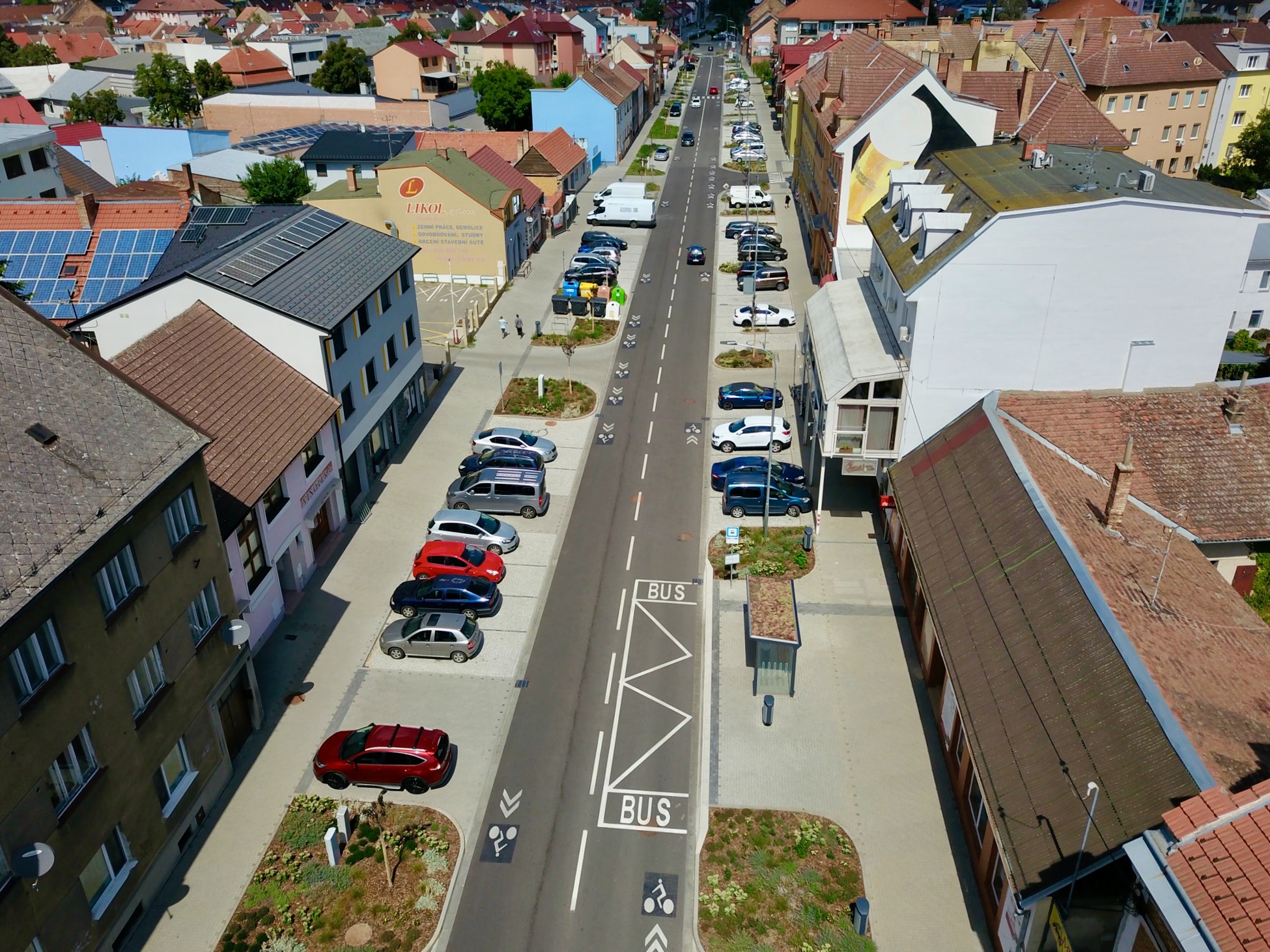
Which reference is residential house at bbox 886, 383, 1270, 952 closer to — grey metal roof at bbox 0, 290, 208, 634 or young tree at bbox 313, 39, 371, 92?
grey metal roof at bbox 0, 290, 208, 634

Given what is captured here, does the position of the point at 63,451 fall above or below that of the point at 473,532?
above

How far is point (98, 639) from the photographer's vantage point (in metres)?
20.9

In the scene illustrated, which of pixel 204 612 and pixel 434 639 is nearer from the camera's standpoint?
pixel 204 612

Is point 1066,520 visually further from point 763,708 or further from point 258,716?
point 258,716

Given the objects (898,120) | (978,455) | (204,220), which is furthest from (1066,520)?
(204,220)

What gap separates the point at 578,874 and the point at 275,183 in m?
66.7

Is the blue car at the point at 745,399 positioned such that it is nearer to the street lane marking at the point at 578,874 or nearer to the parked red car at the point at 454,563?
the parked red car at the point at 454,563

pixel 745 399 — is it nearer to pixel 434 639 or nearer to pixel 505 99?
pixel 434 639

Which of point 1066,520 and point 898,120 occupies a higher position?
point 898,120

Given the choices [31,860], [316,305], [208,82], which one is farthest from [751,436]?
[208,82]

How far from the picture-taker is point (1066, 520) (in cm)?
2831

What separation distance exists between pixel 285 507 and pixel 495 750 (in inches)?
472

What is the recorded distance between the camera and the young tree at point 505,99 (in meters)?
117

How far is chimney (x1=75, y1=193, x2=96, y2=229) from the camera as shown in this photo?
4903cm
